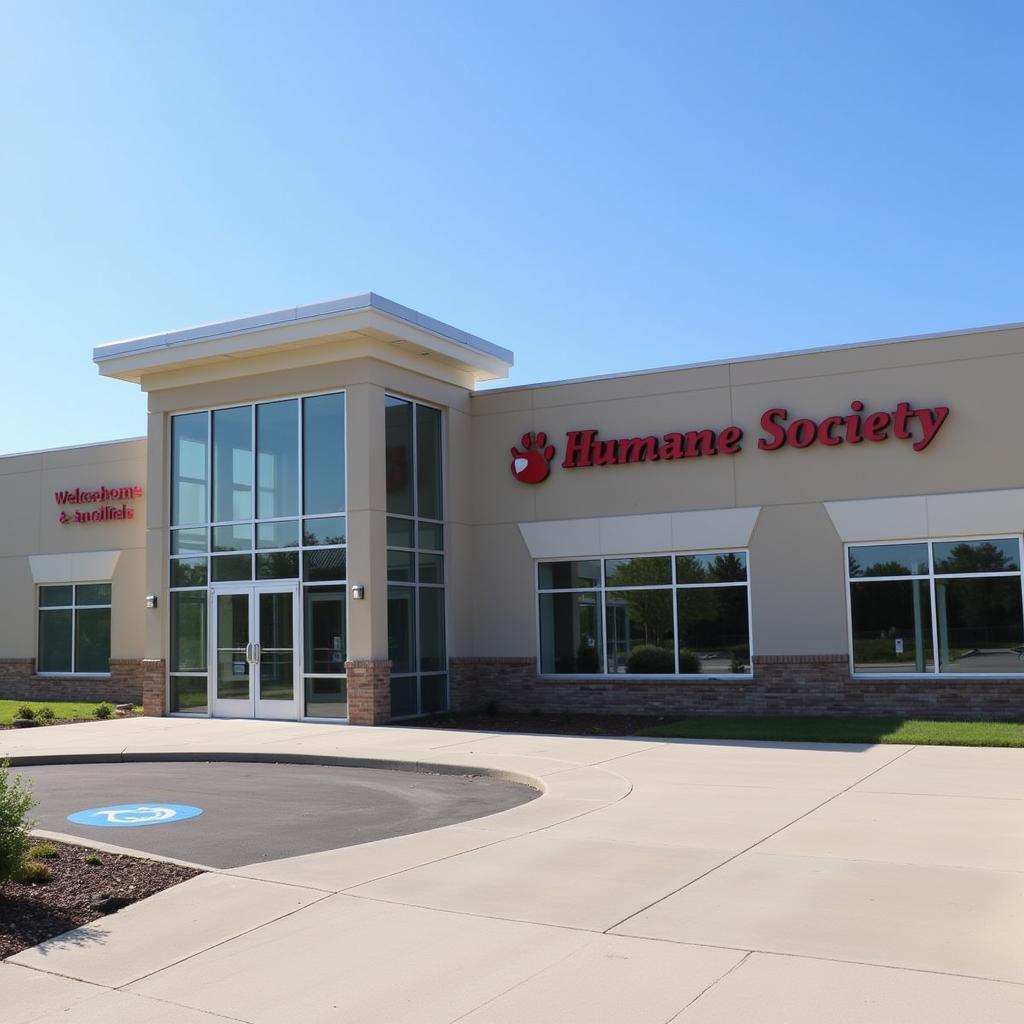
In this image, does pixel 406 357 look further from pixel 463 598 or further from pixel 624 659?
pixel 624 659

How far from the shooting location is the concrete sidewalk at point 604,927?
543 centimetres

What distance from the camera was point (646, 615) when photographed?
20828mm

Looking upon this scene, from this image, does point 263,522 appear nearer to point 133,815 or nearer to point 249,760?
point 249,760

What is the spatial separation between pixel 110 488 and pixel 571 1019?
900 inches

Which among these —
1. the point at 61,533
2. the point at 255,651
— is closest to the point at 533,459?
the point at 255,651

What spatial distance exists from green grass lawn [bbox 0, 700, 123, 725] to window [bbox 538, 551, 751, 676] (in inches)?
367

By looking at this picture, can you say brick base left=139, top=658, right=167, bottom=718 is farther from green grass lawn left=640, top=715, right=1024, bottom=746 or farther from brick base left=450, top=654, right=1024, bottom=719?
green grass lawn left=640, top=715, right=1024, bottom=746

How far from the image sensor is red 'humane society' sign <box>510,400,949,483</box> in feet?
61.8

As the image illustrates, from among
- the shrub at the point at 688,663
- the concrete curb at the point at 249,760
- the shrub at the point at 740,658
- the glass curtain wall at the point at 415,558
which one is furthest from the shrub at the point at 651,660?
the concrete curb at the point at 249,760

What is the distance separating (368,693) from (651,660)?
17.1 ft

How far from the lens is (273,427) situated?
826 inches

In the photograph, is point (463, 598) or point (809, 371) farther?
point (463, 598)

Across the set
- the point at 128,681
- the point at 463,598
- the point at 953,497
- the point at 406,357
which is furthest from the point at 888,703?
the point at 128,681

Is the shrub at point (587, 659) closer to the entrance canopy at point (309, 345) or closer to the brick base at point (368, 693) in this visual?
the brick base at point (368, 693)
